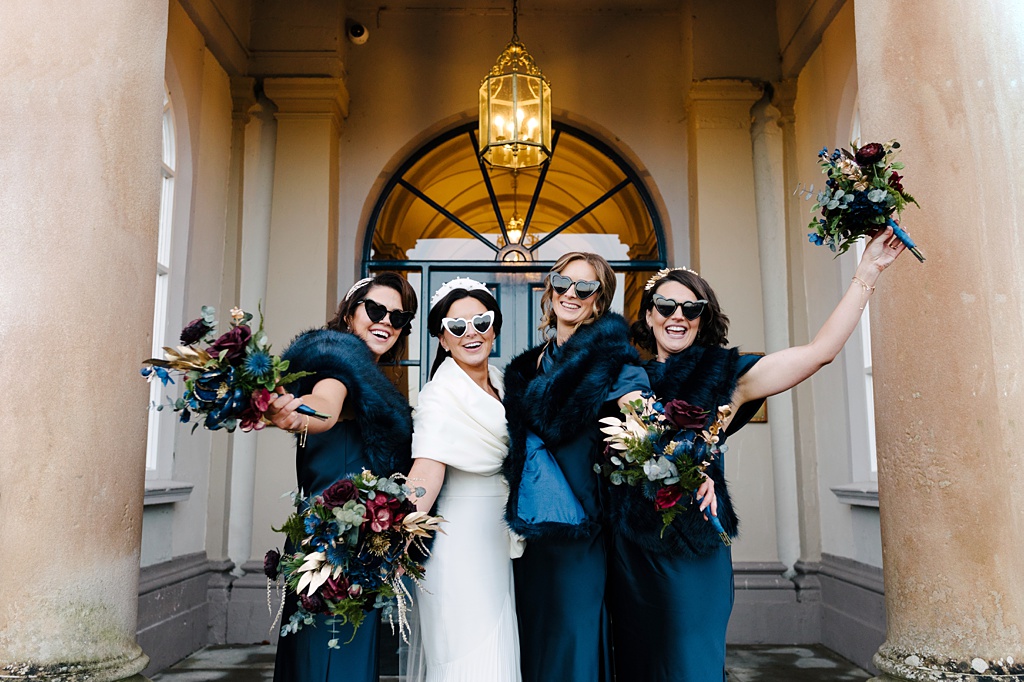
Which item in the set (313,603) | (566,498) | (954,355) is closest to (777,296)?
A: (954,355)

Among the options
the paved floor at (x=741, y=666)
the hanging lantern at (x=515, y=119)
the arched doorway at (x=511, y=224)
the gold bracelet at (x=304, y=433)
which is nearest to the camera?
the gold bracelet at (x=304, y=433)

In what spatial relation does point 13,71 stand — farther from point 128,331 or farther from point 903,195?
point 903,195

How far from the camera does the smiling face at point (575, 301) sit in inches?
118

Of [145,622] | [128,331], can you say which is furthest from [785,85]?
[145,622]

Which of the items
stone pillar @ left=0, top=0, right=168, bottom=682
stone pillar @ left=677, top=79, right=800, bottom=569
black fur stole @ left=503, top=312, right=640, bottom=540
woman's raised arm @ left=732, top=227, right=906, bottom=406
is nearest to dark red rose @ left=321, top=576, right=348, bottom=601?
black fur stole @ left=503, top=312, right=640, bottom=540

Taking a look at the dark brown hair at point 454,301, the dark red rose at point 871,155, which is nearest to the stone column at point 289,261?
the dark brown hair at point 454,301

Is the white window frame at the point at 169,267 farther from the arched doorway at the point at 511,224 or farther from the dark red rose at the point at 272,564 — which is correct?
the dark red rose at the point at 272,564

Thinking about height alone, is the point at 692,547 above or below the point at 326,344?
below

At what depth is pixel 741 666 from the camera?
5.39 meters

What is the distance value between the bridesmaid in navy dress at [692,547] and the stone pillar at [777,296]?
11.1 feet

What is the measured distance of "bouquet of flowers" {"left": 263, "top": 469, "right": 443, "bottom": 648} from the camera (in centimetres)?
238

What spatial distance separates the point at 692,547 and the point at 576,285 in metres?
0.95

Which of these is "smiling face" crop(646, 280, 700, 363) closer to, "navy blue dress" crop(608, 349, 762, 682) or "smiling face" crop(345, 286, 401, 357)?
"navy blue dress" crop(608, 349, 762, 682)

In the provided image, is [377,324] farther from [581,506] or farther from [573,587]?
[573,587]
